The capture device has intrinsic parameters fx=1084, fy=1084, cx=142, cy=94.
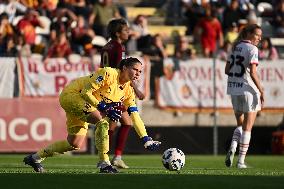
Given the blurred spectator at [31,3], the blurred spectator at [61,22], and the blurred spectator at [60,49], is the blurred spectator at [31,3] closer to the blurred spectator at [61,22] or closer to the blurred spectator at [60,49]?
the blurred spectator at [61,22]

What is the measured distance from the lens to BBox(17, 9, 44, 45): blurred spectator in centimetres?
2488

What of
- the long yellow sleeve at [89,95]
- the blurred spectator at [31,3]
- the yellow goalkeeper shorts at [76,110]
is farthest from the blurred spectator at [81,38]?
the long yellow sleeve at [89,95]

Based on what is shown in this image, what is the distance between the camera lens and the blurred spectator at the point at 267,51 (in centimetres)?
2414

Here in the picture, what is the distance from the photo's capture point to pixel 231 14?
90.3 ft

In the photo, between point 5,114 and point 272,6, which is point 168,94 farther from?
point 272,6

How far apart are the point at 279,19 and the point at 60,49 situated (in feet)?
22.4

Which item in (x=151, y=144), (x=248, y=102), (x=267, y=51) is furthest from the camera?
(x=267, y=51)

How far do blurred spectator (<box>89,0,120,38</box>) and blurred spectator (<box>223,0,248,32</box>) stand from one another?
9.32ft

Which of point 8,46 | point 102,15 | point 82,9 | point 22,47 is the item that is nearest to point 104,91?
point 22,47

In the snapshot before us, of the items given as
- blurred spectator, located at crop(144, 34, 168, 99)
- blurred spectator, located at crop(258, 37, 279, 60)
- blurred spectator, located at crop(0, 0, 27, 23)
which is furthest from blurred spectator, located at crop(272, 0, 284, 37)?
blurred spectator, located at crop(0, 0, 27, 23)

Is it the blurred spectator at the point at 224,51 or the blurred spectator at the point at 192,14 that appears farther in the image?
the blurred spectator at the point at 192,14

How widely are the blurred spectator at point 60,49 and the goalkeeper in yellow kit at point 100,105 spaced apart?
29.9 ft

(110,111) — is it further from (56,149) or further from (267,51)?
(267,51)

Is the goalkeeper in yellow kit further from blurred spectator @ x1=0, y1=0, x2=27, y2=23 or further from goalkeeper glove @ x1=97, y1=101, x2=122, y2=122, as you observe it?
blurred spectator @ x1=0, y1=0, x2=27, y2=23
